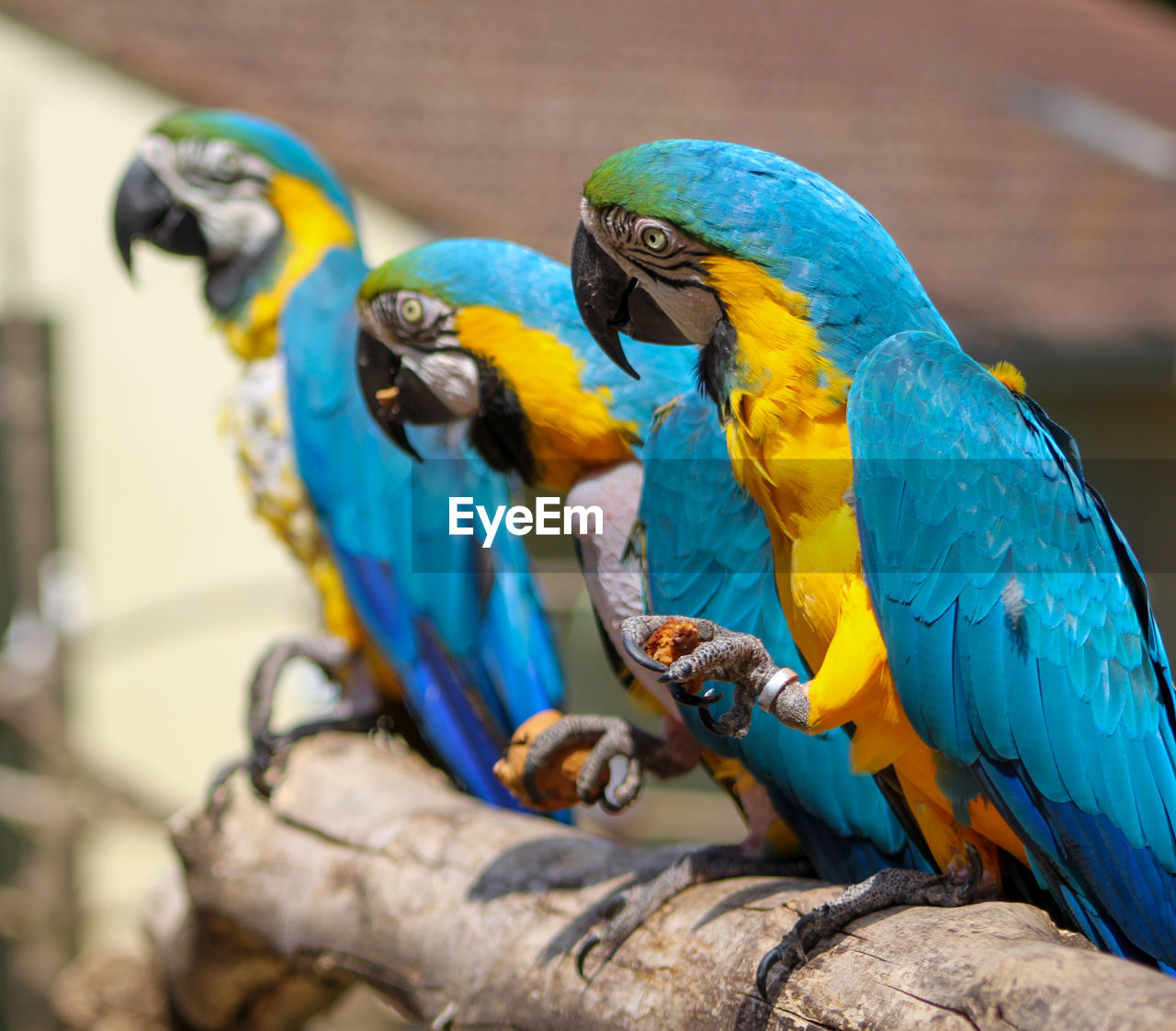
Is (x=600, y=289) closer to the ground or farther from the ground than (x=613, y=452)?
farther from the ground

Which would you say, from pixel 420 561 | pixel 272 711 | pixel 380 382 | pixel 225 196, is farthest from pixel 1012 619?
pixel 225 196

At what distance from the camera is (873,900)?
1393 mm

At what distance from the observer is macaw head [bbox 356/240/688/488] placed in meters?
1.67

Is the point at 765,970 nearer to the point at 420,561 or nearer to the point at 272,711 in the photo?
the point at 420,561

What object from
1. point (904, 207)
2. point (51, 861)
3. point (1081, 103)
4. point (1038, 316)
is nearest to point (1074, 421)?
point (1038, 316)

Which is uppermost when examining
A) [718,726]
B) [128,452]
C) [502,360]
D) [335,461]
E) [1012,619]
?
[502,360]

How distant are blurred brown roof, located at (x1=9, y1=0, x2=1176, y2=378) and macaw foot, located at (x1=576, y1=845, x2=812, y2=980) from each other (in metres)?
3.34

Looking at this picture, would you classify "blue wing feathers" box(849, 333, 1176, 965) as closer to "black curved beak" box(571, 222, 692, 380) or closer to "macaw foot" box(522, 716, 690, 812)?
"black curved beak" box(571, 222, 692, 380)

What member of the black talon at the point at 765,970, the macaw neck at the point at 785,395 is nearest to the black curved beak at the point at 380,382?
the macaw neck at the point at 785,395

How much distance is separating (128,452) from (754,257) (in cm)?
394

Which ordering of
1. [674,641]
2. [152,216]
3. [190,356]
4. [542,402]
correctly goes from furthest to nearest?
[190,356] < [152,216] < [542,402] < [674,641]

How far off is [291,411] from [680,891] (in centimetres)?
119

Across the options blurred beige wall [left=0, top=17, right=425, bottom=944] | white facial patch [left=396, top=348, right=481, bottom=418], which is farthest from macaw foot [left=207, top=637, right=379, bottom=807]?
blurred beige wall [left=0, top=17, right=425, bottom=944]

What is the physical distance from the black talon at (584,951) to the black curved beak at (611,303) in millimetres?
740
